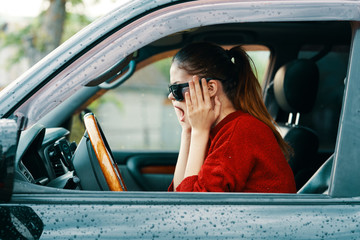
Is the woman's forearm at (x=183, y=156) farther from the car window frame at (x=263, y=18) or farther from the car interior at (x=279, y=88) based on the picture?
the car window frame at (x=263, y=18)

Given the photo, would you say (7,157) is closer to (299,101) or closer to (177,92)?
(177,92)

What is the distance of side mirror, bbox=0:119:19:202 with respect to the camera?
45.5 inches

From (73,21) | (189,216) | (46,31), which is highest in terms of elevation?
(73,21)

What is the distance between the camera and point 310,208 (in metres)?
1.24

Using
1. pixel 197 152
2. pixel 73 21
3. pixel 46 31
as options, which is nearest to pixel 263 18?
pixel 197 152

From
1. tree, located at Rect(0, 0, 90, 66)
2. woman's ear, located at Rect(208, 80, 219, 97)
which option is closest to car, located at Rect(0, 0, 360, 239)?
woman's ear, located at Rect(208, 80, 219, 97)

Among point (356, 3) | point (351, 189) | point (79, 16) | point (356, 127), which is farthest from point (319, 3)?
point (79, 16)

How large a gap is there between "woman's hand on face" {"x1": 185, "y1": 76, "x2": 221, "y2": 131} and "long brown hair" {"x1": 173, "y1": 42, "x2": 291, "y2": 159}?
7 cm

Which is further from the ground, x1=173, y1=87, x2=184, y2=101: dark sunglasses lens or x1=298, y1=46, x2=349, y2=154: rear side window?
x1=298, y1=46, x2=349, y2=154: rear side window

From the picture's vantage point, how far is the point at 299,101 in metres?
2.88

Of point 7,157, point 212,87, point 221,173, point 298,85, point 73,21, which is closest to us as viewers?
point 7,157

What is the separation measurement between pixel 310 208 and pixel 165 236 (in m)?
0.41

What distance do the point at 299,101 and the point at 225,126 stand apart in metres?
1.40

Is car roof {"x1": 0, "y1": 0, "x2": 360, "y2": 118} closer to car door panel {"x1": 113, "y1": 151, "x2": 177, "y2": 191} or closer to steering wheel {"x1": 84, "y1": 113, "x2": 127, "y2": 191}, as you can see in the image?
steering wheel {"x1": 84, "y1": 113, "x2": 127, "y2": 191}
